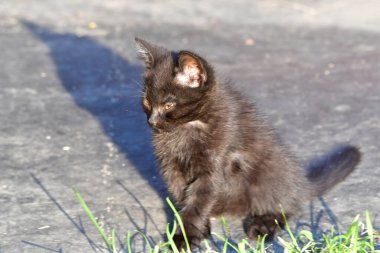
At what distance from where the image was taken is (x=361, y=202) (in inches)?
165

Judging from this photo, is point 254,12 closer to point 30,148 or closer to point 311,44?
point 311,44

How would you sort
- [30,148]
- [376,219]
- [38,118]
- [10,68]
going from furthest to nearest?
[10,68]
[38,118]
[30,148]
[376,219]

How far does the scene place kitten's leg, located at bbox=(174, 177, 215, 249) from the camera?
387 cm

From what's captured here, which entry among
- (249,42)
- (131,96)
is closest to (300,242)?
(131,96)

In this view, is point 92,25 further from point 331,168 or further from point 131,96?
point 331,168

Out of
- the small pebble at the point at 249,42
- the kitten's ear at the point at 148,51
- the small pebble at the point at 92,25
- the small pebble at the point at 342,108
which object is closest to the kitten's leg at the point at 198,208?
the kitten's ear at the point at 148,51

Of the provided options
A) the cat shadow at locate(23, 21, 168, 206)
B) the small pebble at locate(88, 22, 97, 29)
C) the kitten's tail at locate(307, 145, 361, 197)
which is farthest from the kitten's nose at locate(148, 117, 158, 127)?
the small pebble at locate(88, 22, 97, 29)

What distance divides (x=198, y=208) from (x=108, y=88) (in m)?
2.40

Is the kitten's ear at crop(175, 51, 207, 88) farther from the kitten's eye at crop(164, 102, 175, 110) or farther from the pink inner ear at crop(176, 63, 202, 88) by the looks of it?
the kitten's eye at crop(164, 102, 175, 110)

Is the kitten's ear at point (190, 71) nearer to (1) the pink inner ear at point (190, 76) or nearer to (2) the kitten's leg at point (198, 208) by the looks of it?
(1) the pink inner ear at point (190, 76)

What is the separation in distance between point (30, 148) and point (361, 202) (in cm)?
219

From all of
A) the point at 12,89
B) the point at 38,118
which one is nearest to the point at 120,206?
the point at 38,118

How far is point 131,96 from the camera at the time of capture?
5789 mm

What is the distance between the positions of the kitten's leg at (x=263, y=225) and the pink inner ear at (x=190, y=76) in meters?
0.82
